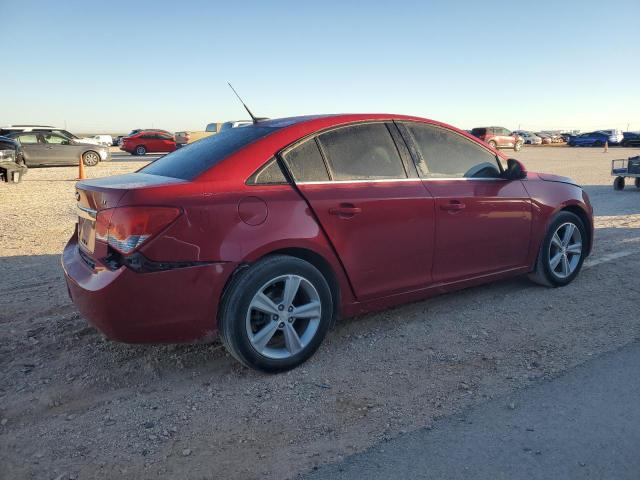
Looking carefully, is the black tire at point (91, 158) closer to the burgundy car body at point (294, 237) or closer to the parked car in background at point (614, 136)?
the burgundy car body at point (294, 237)

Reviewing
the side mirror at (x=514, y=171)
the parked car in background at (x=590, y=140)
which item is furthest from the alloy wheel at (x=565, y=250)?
the parked car in background at (x=590, y=140)

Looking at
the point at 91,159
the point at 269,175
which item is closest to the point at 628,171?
the point at 269,175

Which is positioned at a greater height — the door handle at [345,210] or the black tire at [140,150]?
the black tire at [140,150]

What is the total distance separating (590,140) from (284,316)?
51.1 meters

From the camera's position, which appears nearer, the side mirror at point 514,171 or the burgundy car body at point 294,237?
the burgundy car body at point 294,237

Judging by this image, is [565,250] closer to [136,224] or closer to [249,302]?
[249,302]

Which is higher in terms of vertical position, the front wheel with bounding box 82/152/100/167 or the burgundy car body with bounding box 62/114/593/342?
the front wheel with bounding box 82/152/100/167

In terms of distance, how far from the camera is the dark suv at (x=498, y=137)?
1443 inches

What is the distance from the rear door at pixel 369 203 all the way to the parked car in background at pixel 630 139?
48015 millimetres

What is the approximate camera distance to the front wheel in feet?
67.9

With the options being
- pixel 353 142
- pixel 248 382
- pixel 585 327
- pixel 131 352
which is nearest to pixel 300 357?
pixel 248 382

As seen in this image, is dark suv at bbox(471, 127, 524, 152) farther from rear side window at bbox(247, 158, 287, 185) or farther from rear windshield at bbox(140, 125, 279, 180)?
rear side window at bbox(247, 158, 287, 185)

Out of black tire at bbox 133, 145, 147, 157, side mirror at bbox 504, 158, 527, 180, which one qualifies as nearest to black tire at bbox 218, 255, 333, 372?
side mirror at bbox 504, 158, 527, 180

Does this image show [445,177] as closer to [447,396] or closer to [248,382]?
[447,396]
